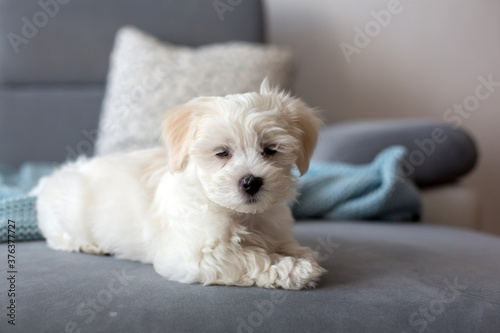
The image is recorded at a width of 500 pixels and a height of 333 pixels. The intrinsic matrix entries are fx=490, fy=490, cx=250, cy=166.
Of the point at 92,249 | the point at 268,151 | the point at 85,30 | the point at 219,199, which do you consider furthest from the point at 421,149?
the point at 85,30

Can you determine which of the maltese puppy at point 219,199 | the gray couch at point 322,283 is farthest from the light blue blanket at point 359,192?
the maltese puppy at point 219,199

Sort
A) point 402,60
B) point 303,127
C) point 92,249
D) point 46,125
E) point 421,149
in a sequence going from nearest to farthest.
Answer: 1. point 303,127
2. point 92,249
3. point 421,149
4. point 46,125
5. point 402,60

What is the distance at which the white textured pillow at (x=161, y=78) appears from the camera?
243 cm

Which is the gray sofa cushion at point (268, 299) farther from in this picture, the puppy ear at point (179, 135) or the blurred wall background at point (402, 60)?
the blurred wall background at point (402, 60)

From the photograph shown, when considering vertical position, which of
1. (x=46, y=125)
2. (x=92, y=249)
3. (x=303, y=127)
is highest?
(x=303, y=127)

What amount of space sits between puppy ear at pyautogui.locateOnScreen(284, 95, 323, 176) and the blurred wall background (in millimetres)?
2147

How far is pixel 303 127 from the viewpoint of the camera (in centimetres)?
142

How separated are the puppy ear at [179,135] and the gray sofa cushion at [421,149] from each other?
1205 millimetres

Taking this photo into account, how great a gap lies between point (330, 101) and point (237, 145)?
2.39m

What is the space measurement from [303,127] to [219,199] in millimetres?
333

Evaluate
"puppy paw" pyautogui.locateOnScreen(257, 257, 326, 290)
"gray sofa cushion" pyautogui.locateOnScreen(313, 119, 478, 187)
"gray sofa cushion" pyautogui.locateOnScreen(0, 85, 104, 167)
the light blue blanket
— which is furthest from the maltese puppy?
"gray sofa cushion" pyautogui.locateOnScreen(0, 85, 104, 167)

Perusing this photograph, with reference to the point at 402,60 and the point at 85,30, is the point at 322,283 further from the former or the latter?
the point at 402,60

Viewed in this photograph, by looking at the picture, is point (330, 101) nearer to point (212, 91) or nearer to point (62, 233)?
point (212, 91)

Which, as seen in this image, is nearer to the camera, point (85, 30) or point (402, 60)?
point (85, 30)
